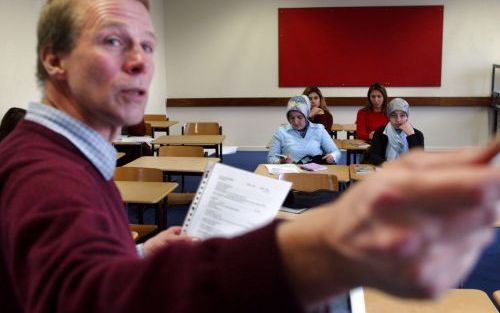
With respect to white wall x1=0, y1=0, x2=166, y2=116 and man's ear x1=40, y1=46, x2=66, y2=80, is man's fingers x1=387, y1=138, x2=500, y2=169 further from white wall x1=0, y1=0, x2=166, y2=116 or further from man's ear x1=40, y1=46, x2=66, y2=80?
white wall x1=0, y1=0, x2=166, y2=116

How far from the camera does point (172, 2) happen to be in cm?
891

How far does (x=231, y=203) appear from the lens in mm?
1195

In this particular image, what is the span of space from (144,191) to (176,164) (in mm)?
988

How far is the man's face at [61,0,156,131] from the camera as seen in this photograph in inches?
32.4

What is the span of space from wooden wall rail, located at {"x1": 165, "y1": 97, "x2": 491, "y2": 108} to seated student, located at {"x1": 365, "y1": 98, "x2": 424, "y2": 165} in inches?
157

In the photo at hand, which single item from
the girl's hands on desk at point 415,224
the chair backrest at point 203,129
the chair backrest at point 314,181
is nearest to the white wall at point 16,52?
the chair backrest at point 203,129

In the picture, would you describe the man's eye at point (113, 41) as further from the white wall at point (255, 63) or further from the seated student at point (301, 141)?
the white wall at point (255, 63)

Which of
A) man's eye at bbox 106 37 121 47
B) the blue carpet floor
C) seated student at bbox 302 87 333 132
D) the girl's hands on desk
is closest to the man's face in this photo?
man's eye at bbox 106 37 121 47

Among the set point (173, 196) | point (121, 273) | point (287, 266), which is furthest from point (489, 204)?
point (173, 196)

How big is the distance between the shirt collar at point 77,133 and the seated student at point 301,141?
151 inches

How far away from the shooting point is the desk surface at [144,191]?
3273 millimetres

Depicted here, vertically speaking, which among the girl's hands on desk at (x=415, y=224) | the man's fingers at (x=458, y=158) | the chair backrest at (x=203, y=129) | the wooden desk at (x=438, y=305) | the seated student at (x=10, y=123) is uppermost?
the man's fingers at (x=458, y=158)

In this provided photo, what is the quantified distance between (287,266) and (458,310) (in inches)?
Answer: 68.2

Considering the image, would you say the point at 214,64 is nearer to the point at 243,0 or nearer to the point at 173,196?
the point at 243,0
